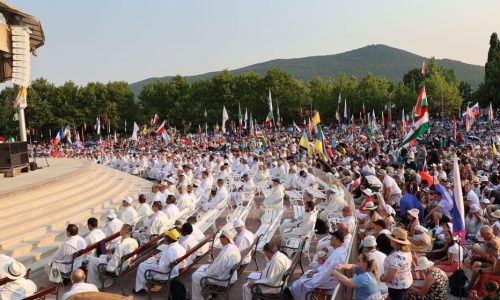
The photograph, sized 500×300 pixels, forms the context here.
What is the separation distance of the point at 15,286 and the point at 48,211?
20.6 ft

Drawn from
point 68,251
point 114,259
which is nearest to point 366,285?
point 114,259

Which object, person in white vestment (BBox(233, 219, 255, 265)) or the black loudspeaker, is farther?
the black loudspeaker

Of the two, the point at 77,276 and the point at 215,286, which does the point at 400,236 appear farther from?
the point at 77,276

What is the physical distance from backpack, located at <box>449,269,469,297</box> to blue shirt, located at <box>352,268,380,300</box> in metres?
2.57

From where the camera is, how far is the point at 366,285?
18.1 ft

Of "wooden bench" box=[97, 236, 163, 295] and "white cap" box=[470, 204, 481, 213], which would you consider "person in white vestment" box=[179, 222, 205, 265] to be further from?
"white cap" box=[470, 204, 481, 213]

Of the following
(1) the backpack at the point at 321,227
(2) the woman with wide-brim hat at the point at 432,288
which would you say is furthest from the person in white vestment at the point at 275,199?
(2) the woman with wide-brim hat at the point at 432,288

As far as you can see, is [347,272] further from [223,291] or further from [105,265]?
[105,265]

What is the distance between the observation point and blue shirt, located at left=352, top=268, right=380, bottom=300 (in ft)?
18.1

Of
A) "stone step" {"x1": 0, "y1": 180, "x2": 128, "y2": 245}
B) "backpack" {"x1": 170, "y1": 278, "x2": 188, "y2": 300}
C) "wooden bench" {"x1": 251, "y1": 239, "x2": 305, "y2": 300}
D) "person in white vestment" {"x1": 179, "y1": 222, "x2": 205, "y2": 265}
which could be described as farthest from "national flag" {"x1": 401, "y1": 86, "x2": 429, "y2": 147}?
"stone step" {"x1": 0, "y1": 180, "x2": 128, "y2": 245}

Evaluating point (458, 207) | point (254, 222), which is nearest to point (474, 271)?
point (458, 207)

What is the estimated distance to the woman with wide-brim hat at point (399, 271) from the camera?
6.12 m

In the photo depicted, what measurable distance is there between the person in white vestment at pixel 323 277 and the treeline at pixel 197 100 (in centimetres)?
6414

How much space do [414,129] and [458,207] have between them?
7725mm
